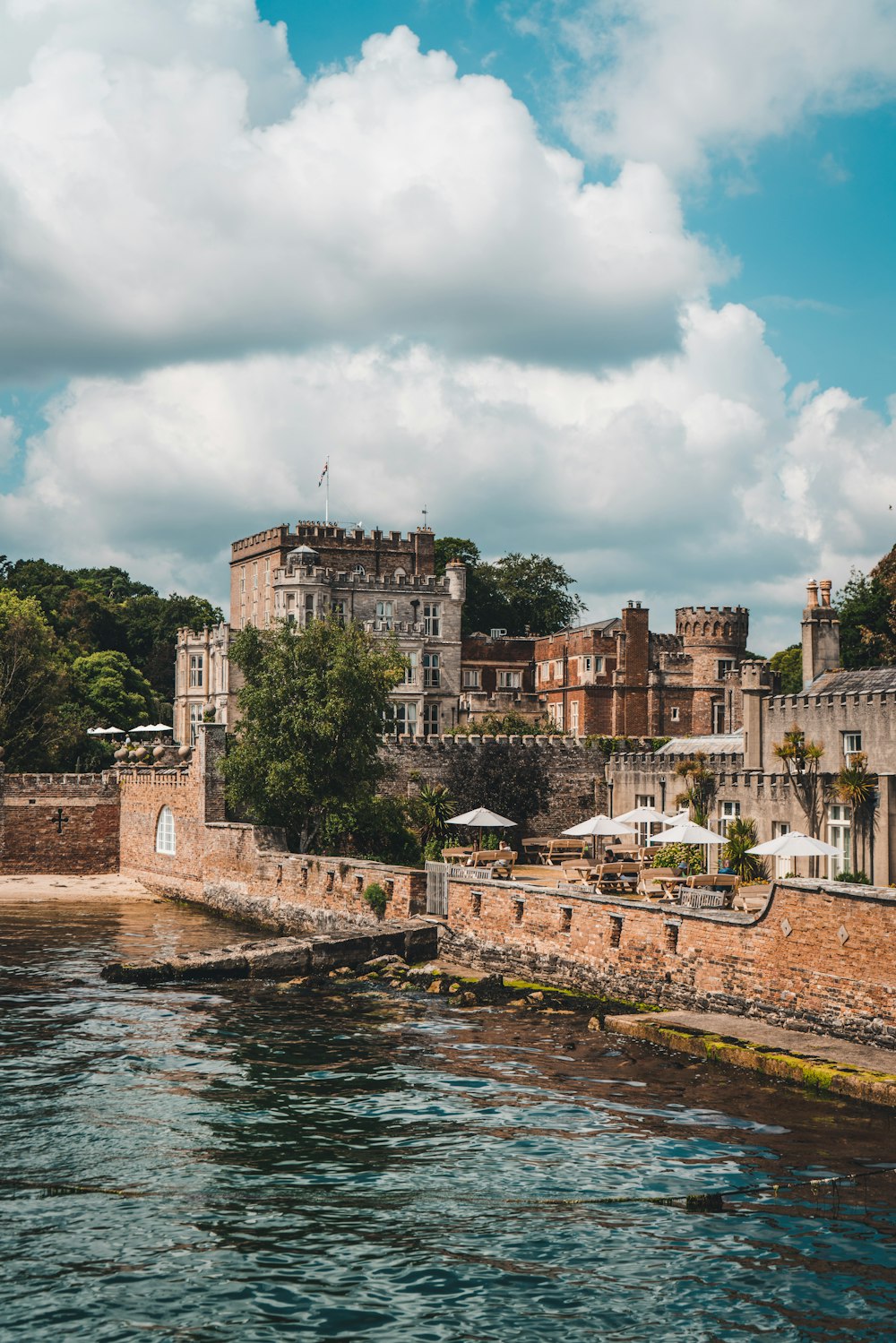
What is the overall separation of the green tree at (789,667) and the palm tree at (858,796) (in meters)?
37.9

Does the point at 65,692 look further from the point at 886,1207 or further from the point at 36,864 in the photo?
the point at 886,1207

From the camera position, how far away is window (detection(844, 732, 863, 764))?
3647 cm

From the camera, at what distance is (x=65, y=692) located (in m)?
66.0

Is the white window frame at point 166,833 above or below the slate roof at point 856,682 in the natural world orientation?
below

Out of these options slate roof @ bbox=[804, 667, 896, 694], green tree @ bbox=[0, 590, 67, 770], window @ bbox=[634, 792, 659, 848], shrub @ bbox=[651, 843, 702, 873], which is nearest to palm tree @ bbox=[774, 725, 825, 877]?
slate roof @ bbox=[804, 667, 896, 694]

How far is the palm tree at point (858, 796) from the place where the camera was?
34312mm

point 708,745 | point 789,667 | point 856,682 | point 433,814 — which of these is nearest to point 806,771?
point 856,682

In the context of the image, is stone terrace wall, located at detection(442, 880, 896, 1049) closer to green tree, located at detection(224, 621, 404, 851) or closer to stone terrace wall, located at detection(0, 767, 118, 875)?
green tree, located at detection(224, 621, 404, 851)

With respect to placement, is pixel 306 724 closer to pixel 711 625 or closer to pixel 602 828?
pixel 602 828

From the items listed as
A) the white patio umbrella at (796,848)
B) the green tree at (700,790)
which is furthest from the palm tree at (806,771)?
the white patio umbrella at (796,848)

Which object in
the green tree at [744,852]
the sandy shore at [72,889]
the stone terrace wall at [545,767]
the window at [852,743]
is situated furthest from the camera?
the stone terrace wall at [545,767]

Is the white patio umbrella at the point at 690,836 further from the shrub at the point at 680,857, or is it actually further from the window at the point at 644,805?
the window at the point at 644,805

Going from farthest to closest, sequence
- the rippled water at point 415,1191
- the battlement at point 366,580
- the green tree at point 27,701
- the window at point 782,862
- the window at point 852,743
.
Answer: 1. the battlement at point 366,580
2. the green tree at point 27,701
3. the window at point 852,743
4. the window at point 782,862
5. the rippled water at point 415,1191

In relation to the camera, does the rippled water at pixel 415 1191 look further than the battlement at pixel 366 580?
No
